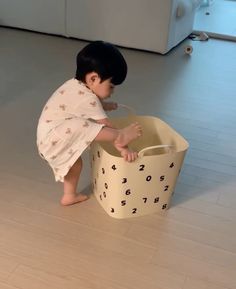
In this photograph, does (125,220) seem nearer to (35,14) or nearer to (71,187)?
(71,187)

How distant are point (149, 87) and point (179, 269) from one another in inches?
56.5

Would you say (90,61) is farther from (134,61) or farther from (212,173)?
(134,61)

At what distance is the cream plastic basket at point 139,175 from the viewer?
1.31m

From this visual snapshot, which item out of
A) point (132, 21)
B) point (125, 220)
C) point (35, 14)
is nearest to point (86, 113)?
point (125, 220)

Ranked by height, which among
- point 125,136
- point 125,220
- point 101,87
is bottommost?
point 125,220

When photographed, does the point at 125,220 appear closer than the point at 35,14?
Yes

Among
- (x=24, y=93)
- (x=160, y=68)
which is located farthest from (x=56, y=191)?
(x=160, y=68)

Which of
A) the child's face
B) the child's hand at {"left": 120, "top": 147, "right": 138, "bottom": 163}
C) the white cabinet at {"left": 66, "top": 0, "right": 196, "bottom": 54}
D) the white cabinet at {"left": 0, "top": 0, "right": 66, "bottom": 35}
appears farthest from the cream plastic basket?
the white cabinet at {"left": 0, "top": 0, "right": 66, "bottom": 35}

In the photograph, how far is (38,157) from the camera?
174cm

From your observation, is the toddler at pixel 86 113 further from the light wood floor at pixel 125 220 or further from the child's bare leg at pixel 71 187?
the light wood floor at pixel 125 220

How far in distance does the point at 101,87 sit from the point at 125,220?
0.44 metres

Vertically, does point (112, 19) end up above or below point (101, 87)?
below

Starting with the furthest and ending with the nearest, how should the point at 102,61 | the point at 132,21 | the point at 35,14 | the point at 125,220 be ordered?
the point at 35,14 < the point at 132,21 < the point at 125,220 < the point at 102,61

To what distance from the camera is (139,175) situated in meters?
1.32
